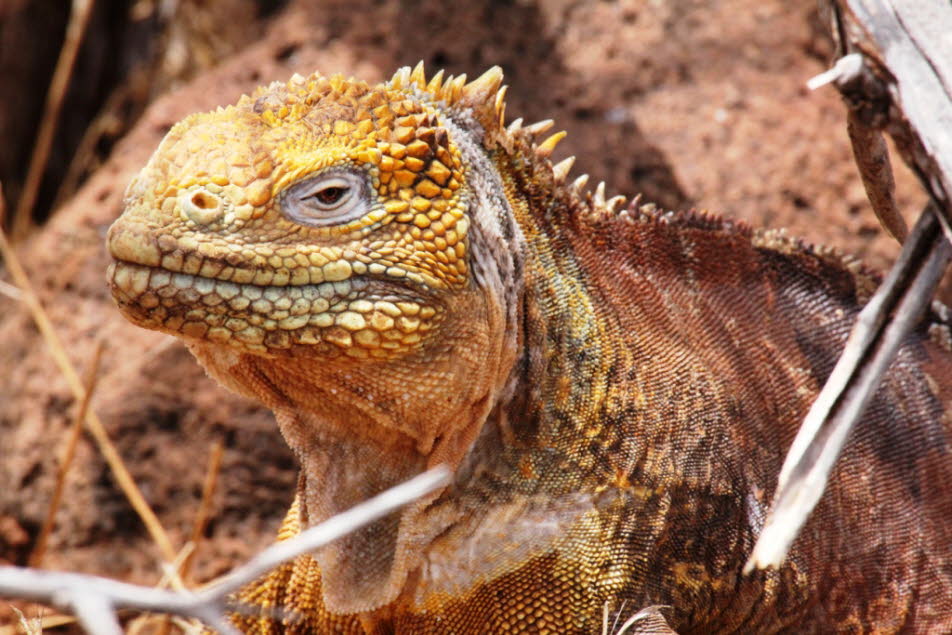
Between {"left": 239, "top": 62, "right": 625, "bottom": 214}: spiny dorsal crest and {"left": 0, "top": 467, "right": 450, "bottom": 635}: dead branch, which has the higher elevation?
{"left": 239, "top": 62, "right": 625, "bottom": 214}: spiny dorsal crest

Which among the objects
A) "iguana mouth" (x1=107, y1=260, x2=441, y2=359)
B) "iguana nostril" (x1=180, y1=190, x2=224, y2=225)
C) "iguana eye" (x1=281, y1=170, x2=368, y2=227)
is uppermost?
"iguana nostril" (x1=180, y1=190, x2=224, y2=225)

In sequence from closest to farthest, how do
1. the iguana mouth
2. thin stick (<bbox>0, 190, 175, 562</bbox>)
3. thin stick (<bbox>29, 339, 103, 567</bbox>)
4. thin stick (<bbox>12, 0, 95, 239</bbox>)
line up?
the iguana mouth, thin stick (<bbox>29, 339, 103, 567</bbox>), thin stick (<bbox>0, 190, 175, 562</bbox>), thin stick (<bbox>12, 0, 95, 239</bbox>)

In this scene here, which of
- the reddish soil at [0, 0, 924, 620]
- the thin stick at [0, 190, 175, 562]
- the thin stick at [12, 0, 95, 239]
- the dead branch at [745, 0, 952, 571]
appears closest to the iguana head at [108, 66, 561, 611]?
the dead branch at [745, 0, 952, 571]

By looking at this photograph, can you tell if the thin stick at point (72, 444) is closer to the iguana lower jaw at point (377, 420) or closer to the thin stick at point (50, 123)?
the iguana lower jaw at point (377, 420)

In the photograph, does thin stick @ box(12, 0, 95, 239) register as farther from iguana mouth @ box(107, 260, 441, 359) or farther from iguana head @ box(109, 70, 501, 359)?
iguana mouth @ box(107, 260, 441, 359)

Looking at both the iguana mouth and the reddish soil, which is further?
the reddish soil

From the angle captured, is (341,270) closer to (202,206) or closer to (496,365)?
(202,206)
